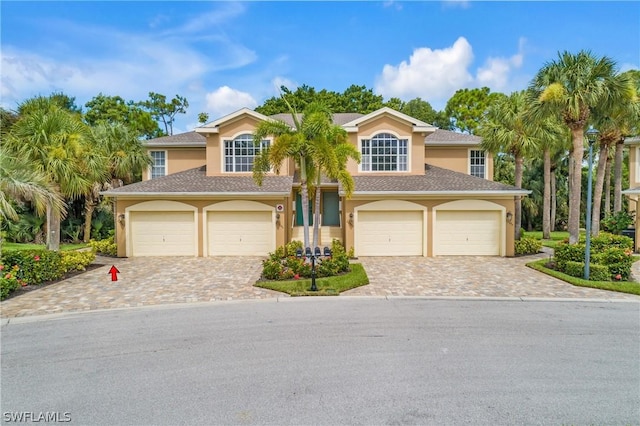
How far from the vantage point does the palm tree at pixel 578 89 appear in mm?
13109

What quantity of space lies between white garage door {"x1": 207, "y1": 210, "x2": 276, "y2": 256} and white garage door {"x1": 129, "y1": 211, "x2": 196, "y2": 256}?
3.26ft

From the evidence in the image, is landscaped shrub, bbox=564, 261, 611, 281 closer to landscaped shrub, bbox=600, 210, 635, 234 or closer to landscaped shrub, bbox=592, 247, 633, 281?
landscaped shrub, bbox=592, 247, 633, 281

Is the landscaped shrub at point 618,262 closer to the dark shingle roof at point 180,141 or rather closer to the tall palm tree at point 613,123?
the tall palm tree at point 613,123

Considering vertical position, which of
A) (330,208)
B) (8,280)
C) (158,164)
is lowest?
(8,280)

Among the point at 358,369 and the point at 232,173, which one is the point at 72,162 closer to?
the point at 232,173

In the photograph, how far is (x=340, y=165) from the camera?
1291 cm

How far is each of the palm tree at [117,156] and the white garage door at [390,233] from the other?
13941 mm

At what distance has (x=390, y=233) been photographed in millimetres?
16906

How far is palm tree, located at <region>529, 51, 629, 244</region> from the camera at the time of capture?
13.1m

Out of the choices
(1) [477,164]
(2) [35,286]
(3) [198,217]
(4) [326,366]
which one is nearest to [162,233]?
(3) [198,217]

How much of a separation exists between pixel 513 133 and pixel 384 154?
6778mm

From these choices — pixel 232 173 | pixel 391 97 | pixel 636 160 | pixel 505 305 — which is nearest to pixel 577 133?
pixel 505 305

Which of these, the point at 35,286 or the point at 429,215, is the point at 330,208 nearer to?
the point at 429,215

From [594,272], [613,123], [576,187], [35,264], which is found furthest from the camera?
[613,123]
